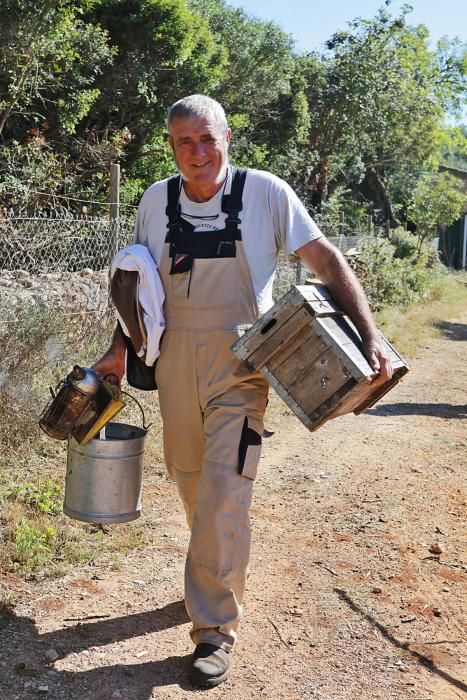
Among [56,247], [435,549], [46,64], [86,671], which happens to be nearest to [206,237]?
[86,671]

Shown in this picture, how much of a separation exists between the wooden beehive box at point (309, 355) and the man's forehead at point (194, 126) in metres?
0.82

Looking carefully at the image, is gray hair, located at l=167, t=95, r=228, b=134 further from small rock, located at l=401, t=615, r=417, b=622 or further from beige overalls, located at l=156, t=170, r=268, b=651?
small rock, located at l=401, t=615, r=417, b=622

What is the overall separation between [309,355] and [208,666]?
1.33 metres

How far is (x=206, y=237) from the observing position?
379 centimetres

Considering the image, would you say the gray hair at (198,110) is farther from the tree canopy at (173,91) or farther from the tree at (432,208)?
the tree at (432,208)

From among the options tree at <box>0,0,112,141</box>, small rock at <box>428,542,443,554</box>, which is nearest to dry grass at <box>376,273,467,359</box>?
tree at <box>0,0,112,141</box>

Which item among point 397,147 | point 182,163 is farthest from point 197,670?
point 397,147

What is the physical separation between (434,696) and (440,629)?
2.08 feet

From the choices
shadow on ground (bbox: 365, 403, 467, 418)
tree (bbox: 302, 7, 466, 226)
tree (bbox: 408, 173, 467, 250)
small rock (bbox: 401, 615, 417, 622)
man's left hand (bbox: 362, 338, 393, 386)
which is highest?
tree (bbox: 302, 7, 466, 226)

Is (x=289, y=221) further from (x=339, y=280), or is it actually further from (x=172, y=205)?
(x=172, y=205)

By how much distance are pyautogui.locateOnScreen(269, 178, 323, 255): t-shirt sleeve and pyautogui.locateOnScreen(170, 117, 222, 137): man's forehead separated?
364mm

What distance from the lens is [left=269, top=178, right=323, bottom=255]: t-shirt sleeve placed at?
3734 mm

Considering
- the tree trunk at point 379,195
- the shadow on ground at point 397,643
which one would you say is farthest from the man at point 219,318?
the tree trunk at point 379,195

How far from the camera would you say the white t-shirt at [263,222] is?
12.3ft
